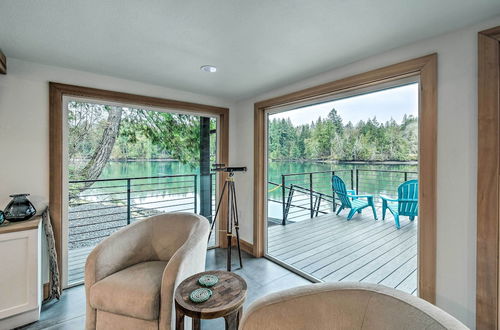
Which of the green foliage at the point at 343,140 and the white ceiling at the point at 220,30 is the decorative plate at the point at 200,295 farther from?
the green foliage at the point at 343,140

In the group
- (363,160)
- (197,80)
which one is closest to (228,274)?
(363,160)

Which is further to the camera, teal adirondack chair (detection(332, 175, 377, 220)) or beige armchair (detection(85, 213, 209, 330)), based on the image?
teal adirondack chair (detection(332, 175, 377, 220))

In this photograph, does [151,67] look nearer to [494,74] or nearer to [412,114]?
[412,114]

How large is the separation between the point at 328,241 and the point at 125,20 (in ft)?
11.3

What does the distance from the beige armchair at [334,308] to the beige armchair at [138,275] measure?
70cm

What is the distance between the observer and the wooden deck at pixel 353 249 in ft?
8.52

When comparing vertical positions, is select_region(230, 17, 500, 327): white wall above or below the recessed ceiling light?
below

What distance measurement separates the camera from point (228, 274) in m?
1.64

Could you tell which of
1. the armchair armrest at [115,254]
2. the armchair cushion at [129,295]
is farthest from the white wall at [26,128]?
the armchair cushion at [129,295]

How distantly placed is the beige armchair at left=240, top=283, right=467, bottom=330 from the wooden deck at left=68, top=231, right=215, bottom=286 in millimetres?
2496

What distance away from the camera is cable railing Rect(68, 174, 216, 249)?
268cm

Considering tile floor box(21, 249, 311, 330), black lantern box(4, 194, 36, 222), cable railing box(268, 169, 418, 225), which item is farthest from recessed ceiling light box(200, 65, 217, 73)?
tile floor box(21, 249, 311, 330)

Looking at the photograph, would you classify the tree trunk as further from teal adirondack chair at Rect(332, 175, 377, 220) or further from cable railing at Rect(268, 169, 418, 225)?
teal adirondack chair at Rect(332, 175, 377, 220)

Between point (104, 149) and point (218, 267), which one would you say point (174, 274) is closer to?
point (218, 267)
